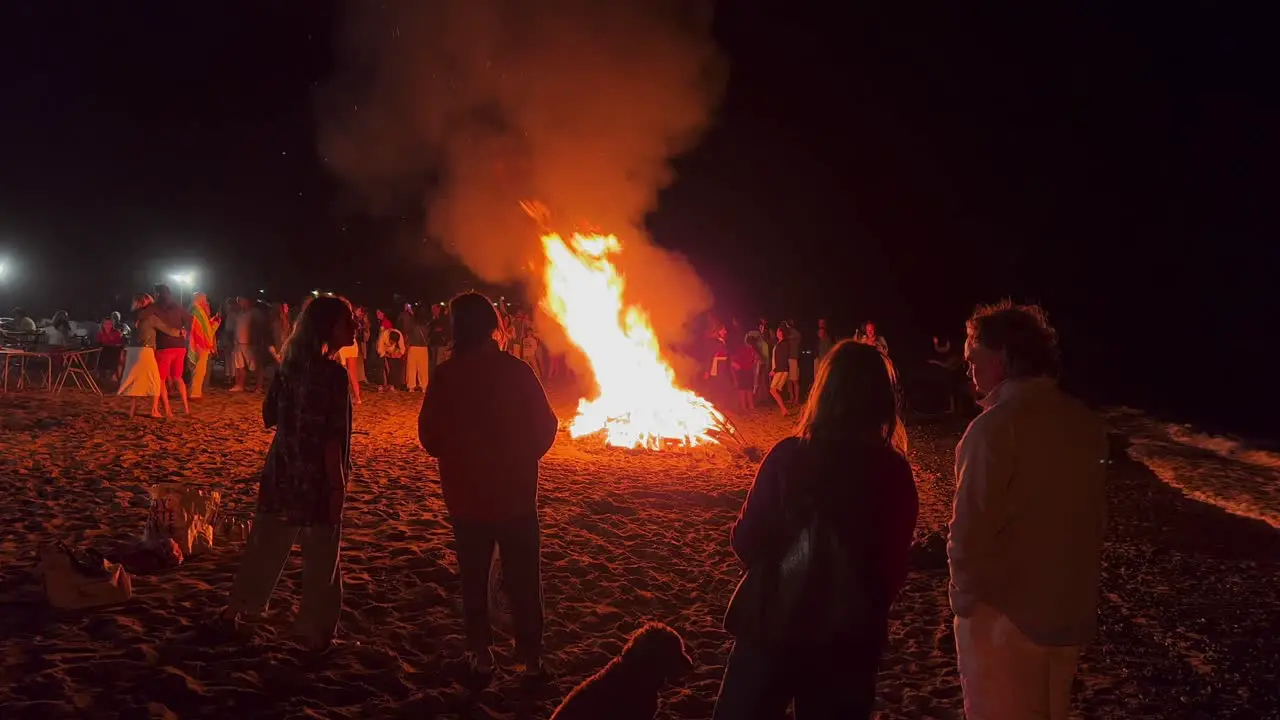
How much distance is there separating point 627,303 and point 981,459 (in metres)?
11.5

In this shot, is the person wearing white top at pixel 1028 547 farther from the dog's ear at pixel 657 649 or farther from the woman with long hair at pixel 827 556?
the dog's ear at pixel 657 649

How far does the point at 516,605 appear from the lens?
3822mm

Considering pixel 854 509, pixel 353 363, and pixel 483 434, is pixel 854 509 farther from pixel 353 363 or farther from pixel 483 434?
pixel 353 363

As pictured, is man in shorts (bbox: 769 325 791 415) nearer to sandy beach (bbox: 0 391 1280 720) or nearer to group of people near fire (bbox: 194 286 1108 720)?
sandy beach (bbox: 0 391 1280 720)

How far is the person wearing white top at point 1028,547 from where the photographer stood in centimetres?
240

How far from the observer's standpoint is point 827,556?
6.89ft

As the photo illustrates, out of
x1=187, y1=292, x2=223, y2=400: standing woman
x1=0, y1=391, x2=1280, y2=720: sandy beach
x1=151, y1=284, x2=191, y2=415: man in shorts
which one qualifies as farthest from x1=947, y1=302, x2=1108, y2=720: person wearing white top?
x1=187, y1=292, x2=223, y2=400: standing woman

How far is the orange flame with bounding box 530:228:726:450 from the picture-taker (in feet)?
40.8

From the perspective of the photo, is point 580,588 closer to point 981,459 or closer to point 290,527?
point 290,527

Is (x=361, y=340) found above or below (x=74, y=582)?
above

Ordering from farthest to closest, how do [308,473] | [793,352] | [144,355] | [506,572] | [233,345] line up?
[793,352], [233,345], [144,355], [308,473], [506,572]

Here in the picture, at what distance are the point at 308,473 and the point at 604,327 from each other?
9.37 m

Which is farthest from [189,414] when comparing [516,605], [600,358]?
[516,605]

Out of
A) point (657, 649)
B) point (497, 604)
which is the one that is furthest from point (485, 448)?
point (497, 604)
